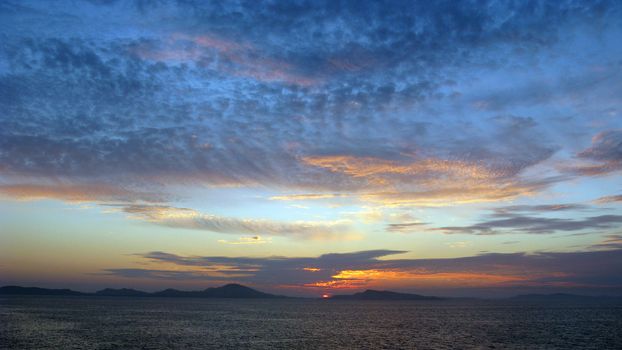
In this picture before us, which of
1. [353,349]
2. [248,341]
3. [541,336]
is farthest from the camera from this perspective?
[541,336]

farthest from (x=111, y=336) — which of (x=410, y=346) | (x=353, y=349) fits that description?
(x=410, y=346)

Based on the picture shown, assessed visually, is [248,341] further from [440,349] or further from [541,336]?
[541,336]

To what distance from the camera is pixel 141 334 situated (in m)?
95.6

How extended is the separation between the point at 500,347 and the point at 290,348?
3672 cm

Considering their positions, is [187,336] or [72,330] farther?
[72,330]

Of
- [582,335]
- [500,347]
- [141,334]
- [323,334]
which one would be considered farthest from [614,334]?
[141,334]

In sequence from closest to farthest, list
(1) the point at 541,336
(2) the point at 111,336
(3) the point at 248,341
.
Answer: (3) the point at 248,341 → (2) the point at 111,336 → (1) the point at 541,336

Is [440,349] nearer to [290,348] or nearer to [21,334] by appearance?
[290,348]

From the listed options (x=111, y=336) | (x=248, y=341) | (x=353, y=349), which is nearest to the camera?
(x=353, y=349)

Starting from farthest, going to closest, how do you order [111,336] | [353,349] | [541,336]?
[541,336], [111,336], [353,349]

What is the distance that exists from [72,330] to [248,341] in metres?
45.6

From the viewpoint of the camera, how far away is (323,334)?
334ft

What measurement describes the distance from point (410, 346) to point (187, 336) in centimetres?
4583

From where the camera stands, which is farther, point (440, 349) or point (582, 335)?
point (582, 335)
